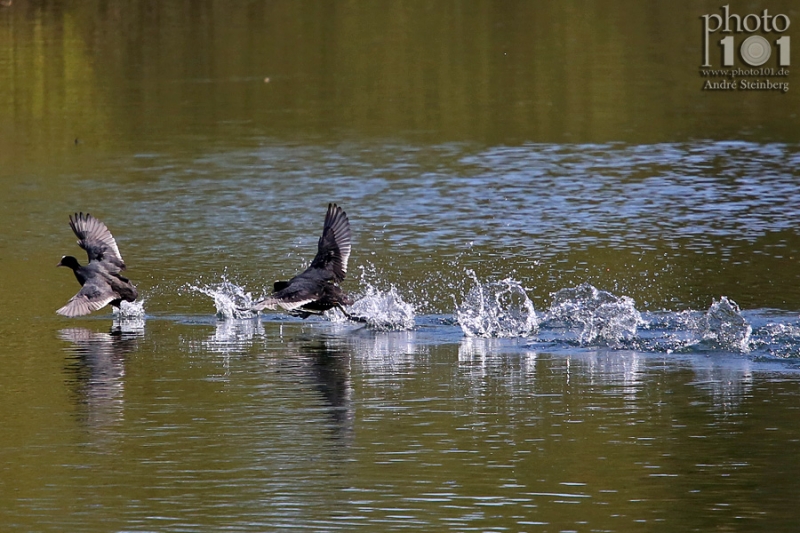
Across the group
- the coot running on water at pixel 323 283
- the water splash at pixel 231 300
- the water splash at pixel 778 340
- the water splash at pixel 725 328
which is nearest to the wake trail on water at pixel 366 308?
the water splash at pixel 231 300

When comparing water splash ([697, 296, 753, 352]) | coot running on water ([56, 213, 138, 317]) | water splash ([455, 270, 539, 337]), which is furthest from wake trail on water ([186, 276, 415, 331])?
water splash ([697, 296, 753, 352])

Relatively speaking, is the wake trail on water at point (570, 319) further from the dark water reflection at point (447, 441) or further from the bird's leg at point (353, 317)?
the dark water reflection at point (447, 441)

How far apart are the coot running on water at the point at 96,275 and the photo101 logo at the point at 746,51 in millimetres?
17386

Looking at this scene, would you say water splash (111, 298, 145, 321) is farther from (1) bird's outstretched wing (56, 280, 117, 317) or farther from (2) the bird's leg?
(2) the bird's leg

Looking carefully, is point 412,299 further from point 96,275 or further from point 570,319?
point 96,275

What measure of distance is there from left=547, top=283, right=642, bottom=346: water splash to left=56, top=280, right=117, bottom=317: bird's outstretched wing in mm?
4220

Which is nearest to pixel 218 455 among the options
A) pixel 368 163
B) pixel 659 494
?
pixel 659 494

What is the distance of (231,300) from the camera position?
48.3 feet

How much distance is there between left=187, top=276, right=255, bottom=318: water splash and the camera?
48.2ft

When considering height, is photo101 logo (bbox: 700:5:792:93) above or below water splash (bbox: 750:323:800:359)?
above

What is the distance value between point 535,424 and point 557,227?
8.48m

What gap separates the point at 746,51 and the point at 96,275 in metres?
22.1

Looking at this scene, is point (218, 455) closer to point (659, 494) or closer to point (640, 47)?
point (659, 494)

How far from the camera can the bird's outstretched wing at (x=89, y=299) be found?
45.0ft
